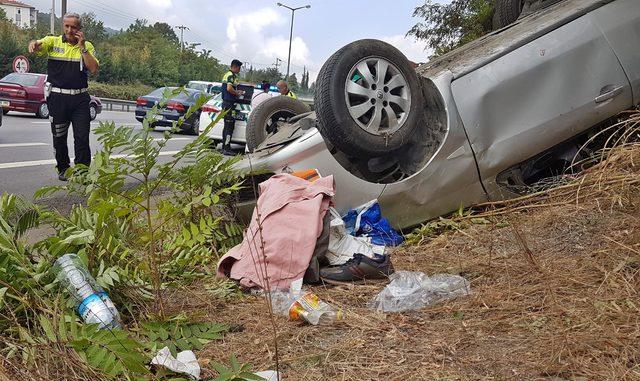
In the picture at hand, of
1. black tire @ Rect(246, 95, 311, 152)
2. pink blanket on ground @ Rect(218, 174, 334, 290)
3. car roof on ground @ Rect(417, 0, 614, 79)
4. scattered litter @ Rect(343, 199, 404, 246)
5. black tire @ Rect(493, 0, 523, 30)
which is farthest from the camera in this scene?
black tire @ Rect(493, 0, 523, 30)

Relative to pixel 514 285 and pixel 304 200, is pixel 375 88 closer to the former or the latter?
pixel 304 200

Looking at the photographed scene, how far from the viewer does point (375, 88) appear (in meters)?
3.79

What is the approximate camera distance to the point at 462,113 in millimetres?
3879

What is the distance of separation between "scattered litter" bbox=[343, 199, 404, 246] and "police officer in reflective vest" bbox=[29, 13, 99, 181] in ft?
10.1

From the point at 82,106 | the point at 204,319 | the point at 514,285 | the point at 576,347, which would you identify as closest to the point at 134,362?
the point at 204,319

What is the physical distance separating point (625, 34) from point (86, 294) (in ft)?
12.4

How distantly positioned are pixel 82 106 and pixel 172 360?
13.7ft

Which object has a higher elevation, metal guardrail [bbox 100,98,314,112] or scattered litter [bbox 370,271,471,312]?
scattered litter [bbox 370,271,471,312]

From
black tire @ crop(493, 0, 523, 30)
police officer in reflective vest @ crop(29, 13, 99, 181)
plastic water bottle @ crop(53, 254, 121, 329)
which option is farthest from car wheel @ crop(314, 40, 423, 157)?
police officer in reflective vest @ crop(29, 13, 99, 181)

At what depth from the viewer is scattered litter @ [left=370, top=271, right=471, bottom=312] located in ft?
8.70

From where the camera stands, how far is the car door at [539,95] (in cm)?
391

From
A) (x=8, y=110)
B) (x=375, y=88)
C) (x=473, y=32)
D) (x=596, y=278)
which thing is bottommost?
(x=8, y=110)

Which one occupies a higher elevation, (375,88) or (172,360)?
(375,88)

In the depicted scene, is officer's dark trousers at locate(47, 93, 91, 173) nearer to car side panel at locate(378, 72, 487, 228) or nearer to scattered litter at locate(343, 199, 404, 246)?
scattered litter at locate(343, 199, 404, 246)
